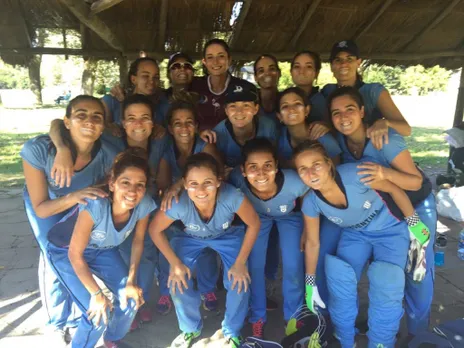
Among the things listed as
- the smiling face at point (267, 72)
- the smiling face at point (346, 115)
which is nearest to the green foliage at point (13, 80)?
the smiling face at point (267, 72)

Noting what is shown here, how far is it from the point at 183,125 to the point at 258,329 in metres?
1.62

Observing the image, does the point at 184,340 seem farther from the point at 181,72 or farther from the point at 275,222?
the point at 181,72

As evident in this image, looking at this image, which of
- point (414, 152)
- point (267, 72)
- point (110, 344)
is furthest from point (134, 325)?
point (414, 152)

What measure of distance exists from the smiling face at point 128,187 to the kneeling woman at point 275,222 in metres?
0.71

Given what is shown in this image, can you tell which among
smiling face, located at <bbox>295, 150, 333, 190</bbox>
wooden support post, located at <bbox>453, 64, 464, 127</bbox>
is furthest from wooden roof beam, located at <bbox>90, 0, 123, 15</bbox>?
wooden support post, located at <bbox>453, 64, 464, 127</bbox>

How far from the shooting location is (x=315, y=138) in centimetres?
279

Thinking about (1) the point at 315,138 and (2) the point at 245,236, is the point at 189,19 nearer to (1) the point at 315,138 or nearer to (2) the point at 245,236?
(1) the point at 315,138

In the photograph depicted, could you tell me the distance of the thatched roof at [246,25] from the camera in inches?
172

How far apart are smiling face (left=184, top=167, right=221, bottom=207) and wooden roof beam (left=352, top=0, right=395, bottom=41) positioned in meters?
3.35

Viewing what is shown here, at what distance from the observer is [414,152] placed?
9.33 m

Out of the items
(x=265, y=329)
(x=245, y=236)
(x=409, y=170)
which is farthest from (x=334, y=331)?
(x=409, y=170)

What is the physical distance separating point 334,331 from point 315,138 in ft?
4.44

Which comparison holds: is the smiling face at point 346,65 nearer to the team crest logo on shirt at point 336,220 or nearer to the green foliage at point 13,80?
the team crest logo on shirt at point 336,220

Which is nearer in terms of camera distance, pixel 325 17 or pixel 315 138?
pixel 315 138
